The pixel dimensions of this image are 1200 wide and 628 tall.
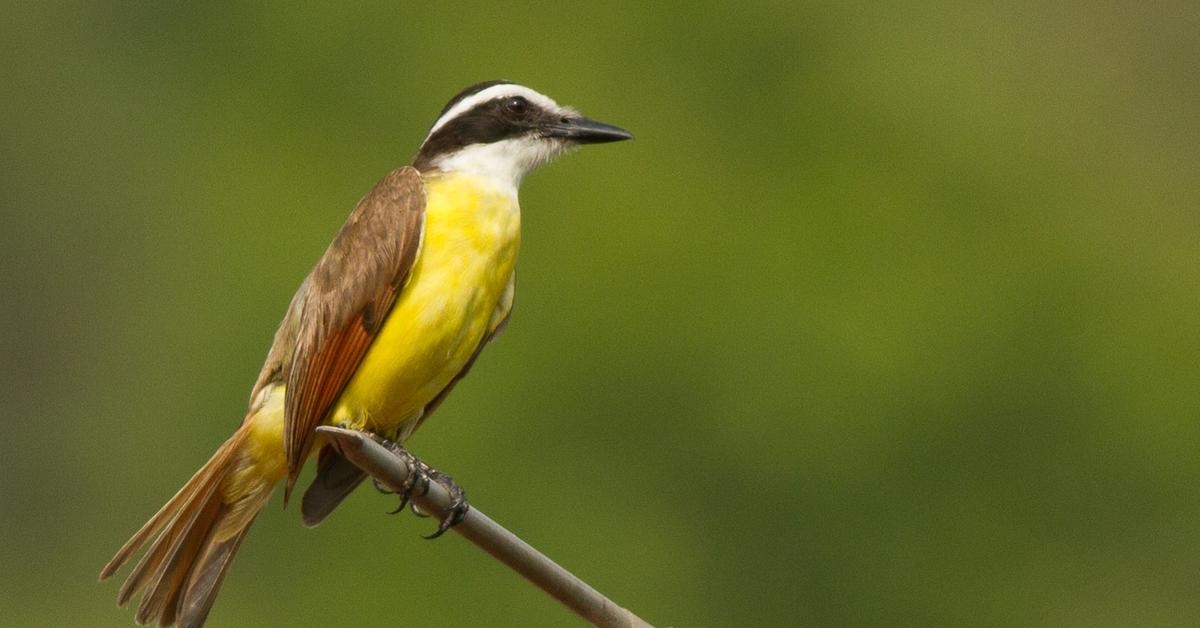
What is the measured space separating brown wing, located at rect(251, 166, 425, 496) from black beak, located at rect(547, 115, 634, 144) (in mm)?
405

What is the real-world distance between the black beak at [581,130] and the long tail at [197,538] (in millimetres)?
921

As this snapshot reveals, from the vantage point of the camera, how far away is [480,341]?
4.02 metres

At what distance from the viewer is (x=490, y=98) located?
4.36 m

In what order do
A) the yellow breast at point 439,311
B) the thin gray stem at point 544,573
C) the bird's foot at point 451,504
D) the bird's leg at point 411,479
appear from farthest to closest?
the yellow breast at point 439,311
the bird's leg at point 411,479
the bird's foot at point 451,504
the thin gray stem at point 544,573

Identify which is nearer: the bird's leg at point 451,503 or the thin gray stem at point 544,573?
the thin gray stem at point 544,573

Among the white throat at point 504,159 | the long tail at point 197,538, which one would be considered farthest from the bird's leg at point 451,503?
the white throat at point 504,159

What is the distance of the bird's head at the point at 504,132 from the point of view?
4.27 metres

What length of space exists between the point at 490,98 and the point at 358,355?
751 millimetres

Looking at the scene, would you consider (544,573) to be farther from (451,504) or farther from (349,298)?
(349,298)

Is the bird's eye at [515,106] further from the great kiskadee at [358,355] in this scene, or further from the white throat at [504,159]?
the great kiskadee at [358,355]

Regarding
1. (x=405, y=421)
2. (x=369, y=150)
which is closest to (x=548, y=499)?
(x=369, y=150)

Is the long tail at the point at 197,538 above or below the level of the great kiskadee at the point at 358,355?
below

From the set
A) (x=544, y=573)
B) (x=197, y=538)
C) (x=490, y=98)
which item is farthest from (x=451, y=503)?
(x=490, y=98)

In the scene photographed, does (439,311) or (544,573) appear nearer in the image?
(544,573)
